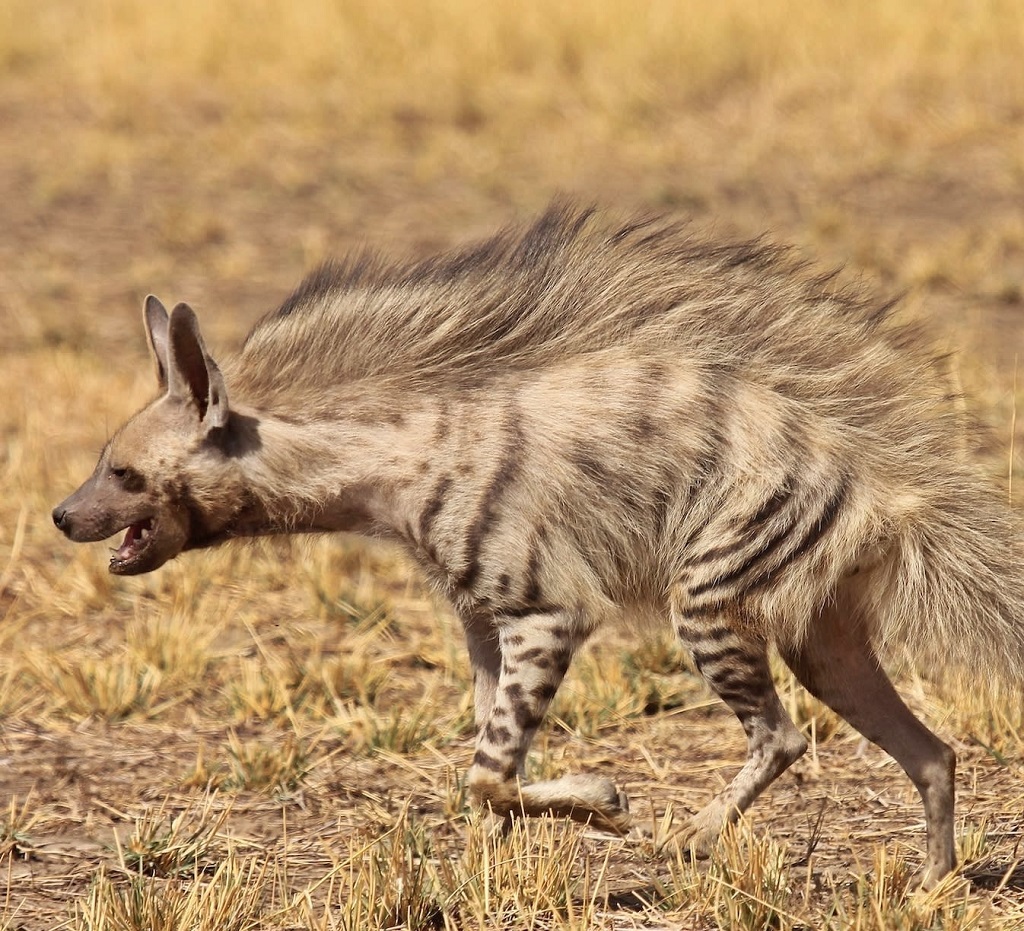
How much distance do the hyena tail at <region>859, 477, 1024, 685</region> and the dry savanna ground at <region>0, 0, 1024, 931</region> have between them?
4.0 inches

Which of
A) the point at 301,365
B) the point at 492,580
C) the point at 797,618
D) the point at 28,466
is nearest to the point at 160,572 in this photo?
the point at 28,466

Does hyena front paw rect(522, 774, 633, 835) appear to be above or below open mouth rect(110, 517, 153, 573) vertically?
below

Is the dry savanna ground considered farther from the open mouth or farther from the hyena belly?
the open mouth

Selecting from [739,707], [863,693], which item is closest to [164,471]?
[739,707]

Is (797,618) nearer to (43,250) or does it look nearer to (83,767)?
(83,767)

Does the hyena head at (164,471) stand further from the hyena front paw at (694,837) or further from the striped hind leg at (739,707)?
the hyena front paw at (694,837)

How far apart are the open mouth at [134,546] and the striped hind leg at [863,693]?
1500 mm

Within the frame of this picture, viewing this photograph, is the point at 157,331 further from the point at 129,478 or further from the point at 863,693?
the point at 863,693

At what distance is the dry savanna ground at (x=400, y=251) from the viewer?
374 cm

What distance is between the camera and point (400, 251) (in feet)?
34.2

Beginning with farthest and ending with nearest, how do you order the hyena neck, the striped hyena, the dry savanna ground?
1. the hyena neck
2. the striped hyena
3. the dry savanna ground

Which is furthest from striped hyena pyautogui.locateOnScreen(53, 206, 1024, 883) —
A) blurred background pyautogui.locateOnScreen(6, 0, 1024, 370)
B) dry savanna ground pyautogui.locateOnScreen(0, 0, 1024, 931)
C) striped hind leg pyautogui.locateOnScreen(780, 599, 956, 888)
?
blurred background pyautogui.locateOnScreen(6, 0, 1024, 370)

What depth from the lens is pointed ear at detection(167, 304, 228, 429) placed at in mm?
3922

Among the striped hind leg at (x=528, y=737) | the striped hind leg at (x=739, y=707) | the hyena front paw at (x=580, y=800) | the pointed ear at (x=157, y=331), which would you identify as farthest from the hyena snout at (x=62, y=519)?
the striped hind leg at (x=739, y=707)
